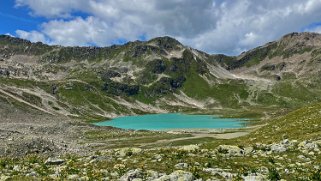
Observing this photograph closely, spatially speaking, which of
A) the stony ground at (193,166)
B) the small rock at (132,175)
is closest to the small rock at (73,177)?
the stony ground at (193,166)

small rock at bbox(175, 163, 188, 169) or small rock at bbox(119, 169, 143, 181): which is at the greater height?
small rock at bbox(175, 163, 188, 169)

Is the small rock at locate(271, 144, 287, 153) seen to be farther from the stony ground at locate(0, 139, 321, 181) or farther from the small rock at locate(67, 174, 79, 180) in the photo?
the small rock at locate(67, 174, 79, 180)

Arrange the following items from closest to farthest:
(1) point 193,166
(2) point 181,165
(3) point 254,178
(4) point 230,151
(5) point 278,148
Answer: (3) point 254,178 → (1) point 193,166 → (2) point 181,165 → (4) point 230,151 → (5) point 278,148

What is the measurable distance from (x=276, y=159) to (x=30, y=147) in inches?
2165

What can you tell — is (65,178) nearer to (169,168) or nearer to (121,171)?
(121,171)

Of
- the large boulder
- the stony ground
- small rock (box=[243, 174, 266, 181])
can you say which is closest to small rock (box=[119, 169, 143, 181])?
the stony ground

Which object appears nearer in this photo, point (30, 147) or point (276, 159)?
point (276, 159)

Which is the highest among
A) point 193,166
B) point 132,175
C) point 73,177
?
point 193,166

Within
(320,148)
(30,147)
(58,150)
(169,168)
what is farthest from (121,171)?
(58,150)

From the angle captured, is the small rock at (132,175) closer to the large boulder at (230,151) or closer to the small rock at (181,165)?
the small rock at (181,165)

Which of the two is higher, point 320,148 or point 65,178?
point 320,148

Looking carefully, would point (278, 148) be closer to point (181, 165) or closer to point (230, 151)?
point (230, 151)

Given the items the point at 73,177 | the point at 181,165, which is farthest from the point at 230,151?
the point at 73,177

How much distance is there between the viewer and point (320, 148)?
3284cm
